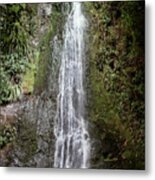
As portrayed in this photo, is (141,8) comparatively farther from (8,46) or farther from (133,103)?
(8,46)

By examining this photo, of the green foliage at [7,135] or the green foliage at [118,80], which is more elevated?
the green foliage at [118,80]

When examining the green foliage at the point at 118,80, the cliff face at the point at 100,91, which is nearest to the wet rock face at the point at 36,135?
the cliff face at the point at 100,91

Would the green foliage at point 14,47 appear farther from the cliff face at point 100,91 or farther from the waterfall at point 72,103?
the waterfall at point 72,103

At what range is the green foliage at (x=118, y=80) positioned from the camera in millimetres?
1677

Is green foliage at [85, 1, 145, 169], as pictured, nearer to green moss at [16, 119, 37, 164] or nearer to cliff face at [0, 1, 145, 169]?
cliff face at [0, 1, 145, 169]

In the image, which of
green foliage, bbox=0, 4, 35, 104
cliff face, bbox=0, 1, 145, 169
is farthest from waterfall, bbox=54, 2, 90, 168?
green foliage, bbox=0, 4, 35, 104

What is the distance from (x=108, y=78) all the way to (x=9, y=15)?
0.48m

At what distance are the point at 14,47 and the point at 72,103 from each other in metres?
0.33

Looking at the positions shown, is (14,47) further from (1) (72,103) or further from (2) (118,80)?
(2) (118,80)

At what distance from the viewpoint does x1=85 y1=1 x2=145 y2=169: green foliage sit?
168 centimetres

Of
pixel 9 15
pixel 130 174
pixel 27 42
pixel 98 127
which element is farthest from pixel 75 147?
pixel 9 15

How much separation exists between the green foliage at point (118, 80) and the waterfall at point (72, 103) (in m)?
0.04

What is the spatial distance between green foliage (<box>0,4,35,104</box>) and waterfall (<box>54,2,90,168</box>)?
16cm

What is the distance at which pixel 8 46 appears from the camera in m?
1.76
